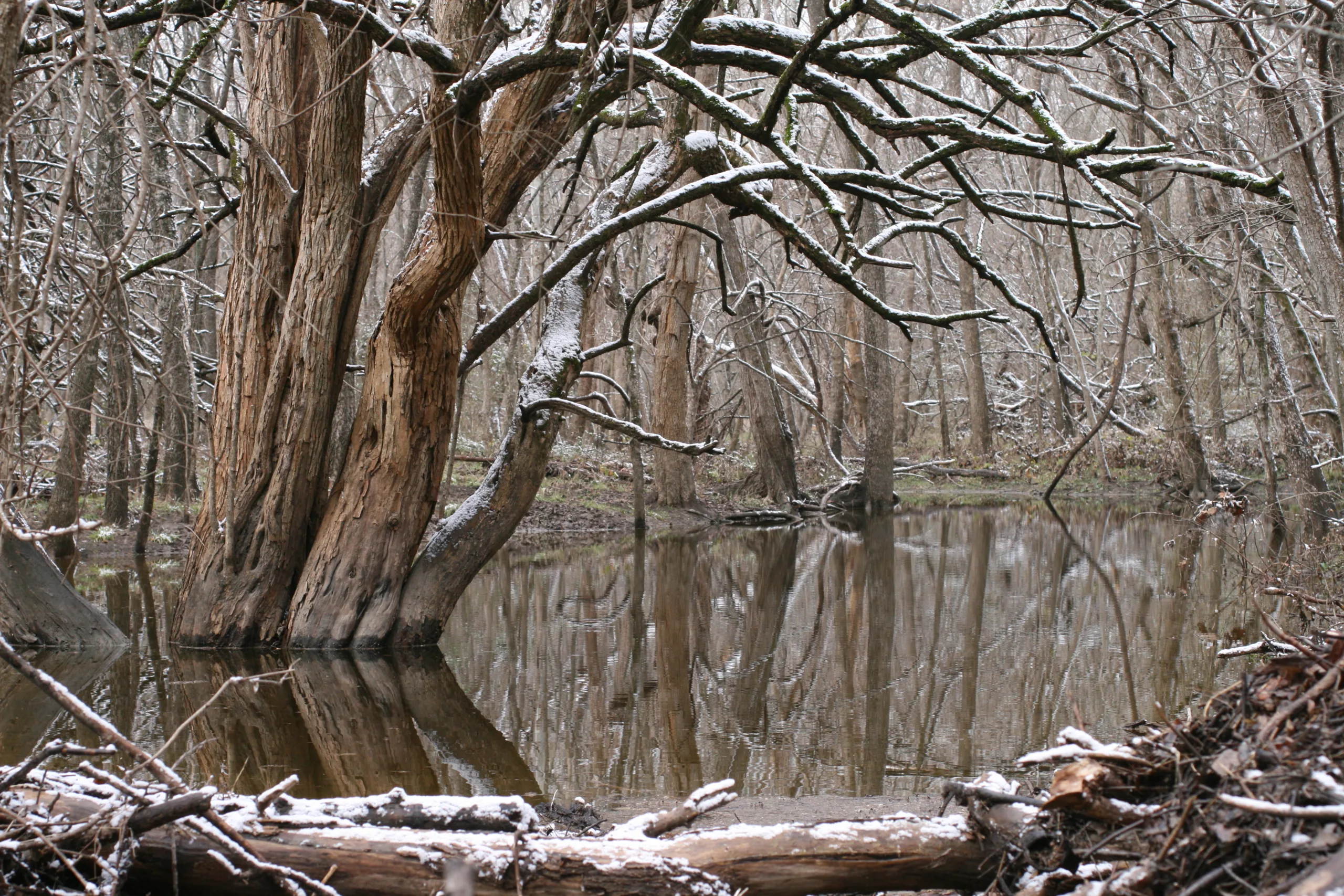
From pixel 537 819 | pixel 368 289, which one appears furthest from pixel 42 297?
pixel 368 289

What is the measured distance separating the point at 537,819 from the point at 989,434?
23.7m

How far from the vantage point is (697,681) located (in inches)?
270

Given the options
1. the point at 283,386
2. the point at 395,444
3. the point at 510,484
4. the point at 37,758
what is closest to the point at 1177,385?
the point at 510,484

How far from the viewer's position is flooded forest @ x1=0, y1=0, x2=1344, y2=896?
2922 millimetres

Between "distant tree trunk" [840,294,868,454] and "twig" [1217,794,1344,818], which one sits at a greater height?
"distant tree trunk" [840,294,868,454]

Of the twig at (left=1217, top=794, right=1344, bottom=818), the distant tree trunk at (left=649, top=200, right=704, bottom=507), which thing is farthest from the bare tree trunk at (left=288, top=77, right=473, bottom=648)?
the distant tree trunk at (left=649, top=200, right=704, bottom=507)

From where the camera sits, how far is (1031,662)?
22.9 feet

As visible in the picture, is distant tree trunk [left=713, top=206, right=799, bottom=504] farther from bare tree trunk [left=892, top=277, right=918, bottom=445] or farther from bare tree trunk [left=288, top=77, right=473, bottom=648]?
bare tree trunk [left=892, top=277, right=918, bottom=445]

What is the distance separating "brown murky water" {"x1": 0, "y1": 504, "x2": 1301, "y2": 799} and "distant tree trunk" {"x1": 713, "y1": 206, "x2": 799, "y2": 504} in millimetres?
6056

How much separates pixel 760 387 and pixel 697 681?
35.8 feet

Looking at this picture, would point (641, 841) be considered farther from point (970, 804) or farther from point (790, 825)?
point (970, 804)

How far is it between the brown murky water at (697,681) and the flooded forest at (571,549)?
0.05 meters

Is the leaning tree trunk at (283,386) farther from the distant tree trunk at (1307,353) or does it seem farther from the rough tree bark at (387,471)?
the distant tree trunk at (1307,353)

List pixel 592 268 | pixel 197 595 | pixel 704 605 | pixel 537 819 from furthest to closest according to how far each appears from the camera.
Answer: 1. pixel 704 605
2. pixel 592 268
3. pixel 197 595
4. pixel 537 819
